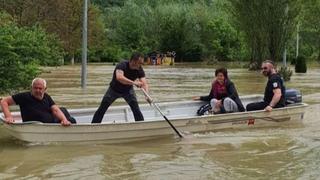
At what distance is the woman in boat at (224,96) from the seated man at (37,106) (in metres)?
3.88

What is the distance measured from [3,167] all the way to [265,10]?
31561mm

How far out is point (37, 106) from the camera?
10.7m

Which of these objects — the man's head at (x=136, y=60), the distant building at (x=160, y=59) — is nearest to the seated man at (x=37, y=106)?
the man's head at (x=136, y=60)

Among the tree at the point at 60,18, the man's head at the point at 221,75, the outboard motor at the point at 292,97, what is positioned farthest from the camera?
the tree at the point at 60,18

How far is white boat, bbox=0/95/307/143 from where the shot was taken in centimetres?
1073

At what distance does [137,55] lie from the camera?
11742mm

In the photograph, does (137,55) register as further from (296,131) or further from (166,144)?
(296,131)

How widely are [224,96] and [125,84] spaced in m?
2.77

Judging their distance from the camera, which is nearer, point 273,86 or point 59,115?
point 59,115

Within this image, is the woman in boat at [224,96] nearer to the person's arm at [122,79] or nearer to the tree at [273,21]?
the person's arm at [122,79]

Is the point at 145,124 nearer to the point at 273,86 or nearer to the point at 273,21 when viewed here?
the point at 273,86

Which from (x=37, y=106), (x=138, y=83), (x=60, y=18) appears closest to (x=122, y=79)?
(x=138, y=83)

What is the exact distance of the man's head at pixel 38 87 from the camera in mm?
10328

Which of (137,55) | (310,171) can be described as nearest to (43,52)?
(137,55)
